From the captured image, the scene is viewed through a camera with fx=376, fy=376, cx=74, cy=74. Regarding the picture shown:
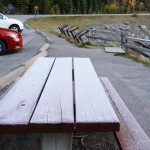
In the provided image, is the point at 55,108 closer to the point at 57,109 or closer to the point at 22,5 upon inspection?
the point at 57,109

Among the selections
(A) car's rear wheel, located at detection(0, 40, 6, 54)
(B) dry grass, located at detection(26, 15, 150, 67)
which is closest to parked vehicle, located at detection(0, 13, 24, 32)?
(A) car's rear wheel, located at detection(0, 40, 6, 54)

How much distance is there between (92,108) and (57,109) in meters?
0.27

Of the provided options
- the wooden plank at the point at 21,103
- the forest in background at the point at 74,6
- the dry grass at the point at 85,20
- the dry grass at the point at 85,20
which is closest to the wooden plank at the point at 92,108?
the wooden plank at the point at 21,103

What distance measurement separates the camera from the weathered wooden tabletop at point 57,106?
262cm

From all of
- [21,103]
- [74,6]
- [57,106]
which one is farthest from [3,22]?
[74,6]

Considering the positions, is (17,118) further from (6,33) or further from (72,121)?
(6,33)

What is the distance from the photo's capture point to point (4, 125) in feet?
8.63

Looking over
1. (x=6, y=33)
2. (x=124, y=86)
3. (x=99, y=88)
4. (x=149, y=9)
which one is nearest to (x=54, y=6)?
(x=149, y=9)

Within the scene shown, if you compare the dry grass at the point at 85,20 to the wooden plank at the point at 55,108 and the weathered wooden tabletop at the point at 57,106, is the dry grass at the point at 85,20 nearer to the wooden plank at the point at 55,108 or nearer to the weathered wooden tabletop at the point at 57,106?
the weathered wooden tabletop at the point at 57,106

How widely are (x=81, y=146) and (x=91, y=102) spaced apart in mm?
1201

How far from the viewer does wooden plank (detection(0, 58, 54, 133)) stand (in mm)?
2633

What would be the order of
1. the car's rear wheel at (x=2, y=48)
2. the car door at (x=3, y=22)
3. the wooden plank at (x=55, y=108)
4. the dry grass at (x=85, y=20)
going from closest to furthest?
the wooden plank at (x=55, y=108) → the car's rear wheel at (x=2, y=48) → the car door at (x=3, y=22) → the dry grass at (x=85, y=20)

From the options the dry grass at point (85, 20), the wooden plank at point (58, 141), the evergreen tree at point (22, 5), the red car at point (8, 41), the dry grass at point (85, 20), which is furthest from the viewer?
the evergreen tree at point (22, 5)

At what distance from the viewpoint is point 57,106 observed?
296 centimetres
